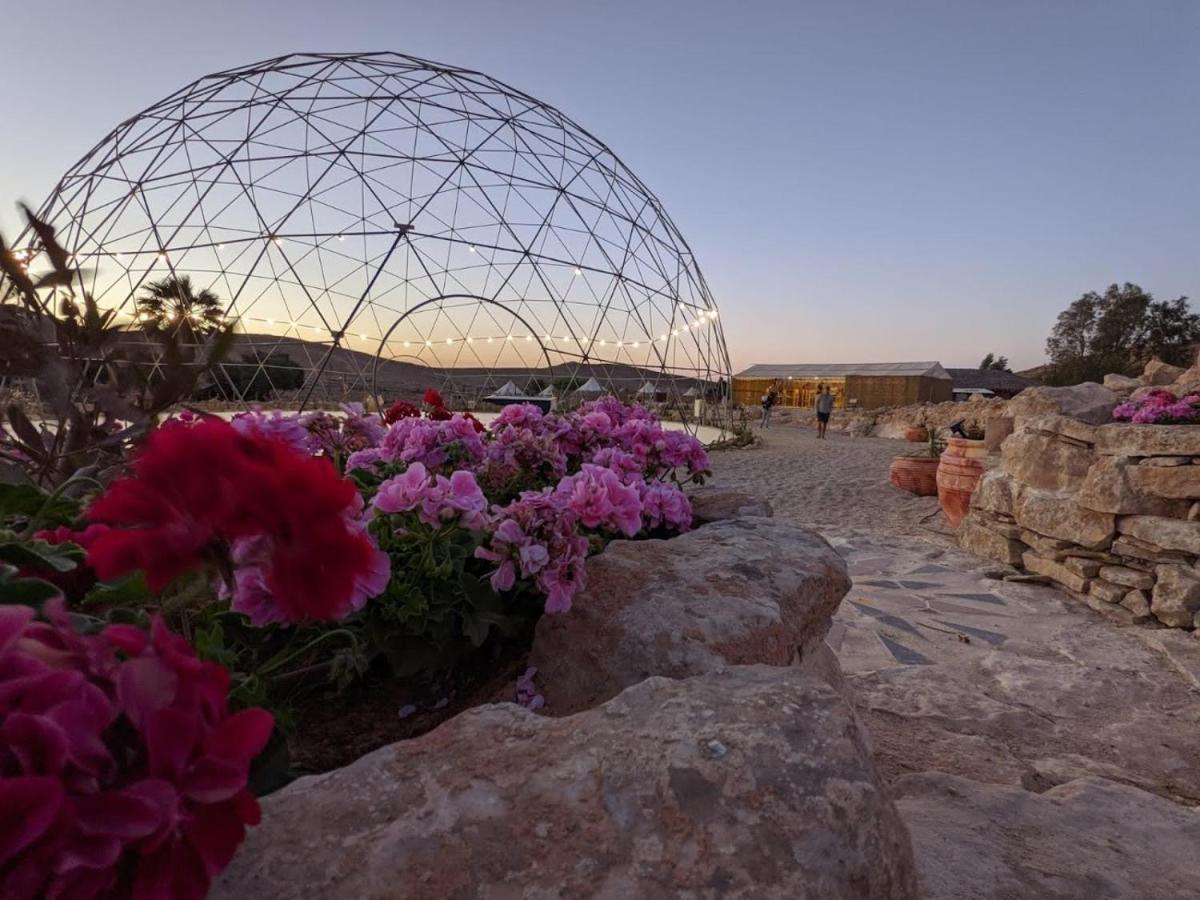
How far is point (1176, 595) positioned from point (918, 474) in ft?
13.5

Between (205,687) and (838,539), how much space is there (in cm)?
591

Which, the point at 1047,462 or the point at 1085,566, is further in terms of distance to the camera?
the point at 1047,462

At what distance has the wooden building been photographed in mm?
27391

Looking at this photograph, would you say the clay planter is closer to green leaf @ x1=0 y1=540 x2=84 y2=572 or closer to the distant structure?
green leaf @ x1=0 y1=540 x2=84 y2=572

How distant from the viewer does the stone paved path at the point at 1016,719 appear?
1102mm

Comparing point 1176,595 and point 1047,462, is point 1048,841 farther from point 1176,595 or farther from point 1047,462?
point 1047,462

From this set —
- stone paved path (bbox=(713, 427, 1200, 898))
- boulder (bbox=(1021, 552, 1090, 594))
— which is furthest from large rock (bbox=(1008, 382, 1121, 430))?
stone paved path (bbox=(713, 427, 1200, 898))

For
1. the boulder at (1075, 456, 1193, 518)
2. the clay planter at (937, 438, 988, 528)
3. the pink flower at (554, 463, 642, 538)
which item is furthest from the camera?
the clay planter at (937, 438, 988, 528)

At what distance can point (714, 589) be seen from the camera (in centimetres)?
145

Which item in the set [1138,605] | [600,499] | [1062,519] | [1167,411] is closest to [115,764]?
[600,499]

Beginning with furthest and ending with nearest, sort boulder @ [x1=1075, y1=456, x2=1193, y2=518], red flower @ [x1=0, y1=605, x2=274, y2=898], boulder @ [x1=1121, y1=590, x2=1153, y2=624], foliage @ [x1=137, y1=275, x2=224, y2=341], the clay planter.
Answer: the clay planter < boulder @ [x1=1075, y1=456, x2=1193, y2=518] < boulder @ [x1=1121, y1=590, x2=1153, y2=624] < foliage @ [x1=137, y1=275, x2=224, y2=341] < red flower @ [x1=0, y1=605, x2=274, y2=898]

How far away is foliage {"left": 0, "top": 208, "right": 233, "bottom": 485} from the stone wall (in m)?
4.77

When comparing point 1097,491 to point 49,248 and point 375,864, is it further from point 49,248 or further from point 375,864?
point 49,248

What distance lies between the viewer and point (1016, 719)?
8.34ft
